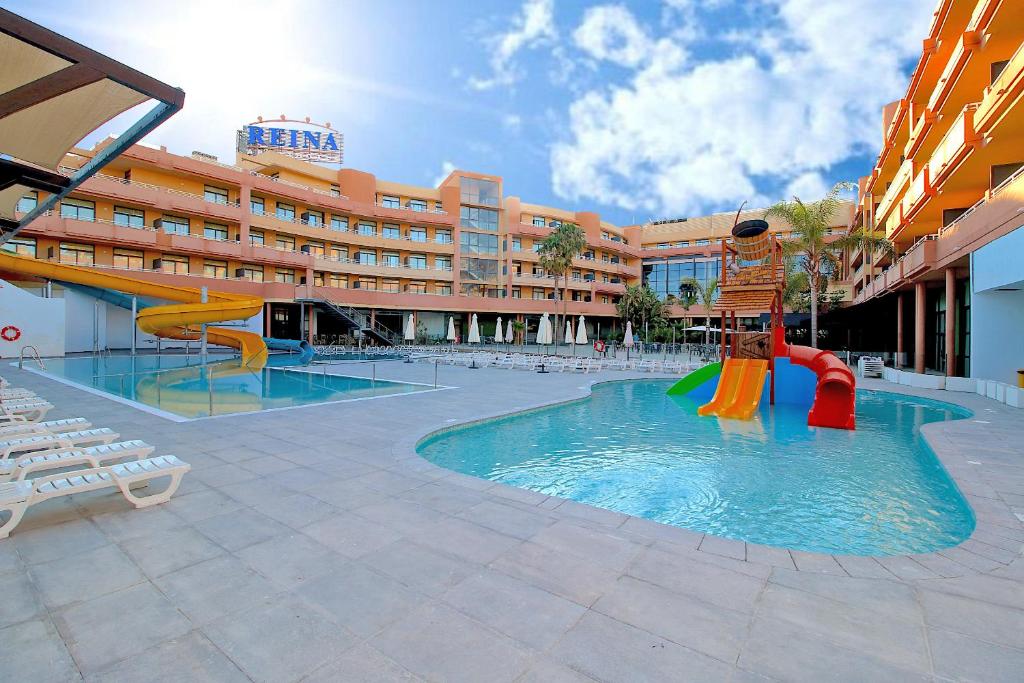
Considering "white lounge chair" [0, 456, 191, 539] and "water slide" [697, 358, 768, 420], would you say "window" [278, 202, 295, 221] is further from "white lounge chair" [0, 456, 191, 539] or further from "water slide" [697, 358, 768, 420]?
"white lounge chair" [0, 456, 191, 539]

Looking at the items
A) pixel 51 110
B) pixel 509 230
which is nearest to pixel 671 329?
pixel 509 230

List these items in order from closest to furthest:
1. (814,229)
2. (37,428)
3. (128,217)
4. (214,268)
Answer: (37,428), (814,229), (128,217), (214,268)

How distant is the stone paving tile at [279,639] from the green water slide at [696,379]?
50.4 ft

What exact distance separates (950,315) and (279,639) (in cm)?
2194

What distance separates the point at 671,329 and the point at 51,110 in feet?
173

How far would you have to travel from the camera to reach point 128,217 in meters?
32.9

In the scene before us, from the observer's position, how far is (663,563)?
4.07m

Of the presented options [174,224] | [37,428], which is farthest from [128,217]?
[37,428]

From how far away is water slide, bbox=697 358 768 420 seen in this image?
13867 millimetres

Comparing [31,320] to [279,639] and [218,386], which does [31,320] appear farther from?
[279,639]

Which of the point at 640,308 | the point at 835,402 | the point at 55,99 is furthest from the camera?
the point at 640,308

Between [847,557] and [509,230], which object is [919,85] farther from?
[509,230]

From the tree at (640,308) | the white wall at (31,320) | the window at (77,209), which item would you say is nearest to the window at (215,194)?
the window at (77,209)

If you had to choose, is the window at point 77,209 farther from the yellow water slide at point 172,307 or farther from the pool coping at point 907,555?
the pool coping at point 907,555
